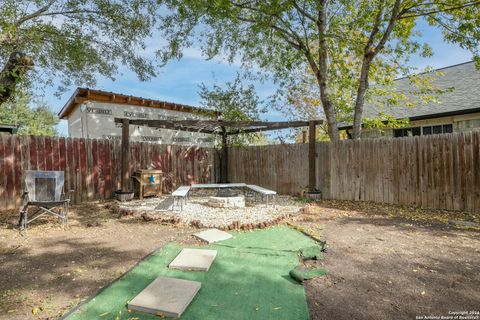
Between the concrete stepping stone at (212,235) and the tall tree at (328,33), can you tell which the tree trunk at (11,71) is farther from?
the concrete stepping stone at (212,235)

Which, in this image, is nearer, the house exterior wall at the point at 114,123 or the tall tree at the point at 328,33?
the tall tree at the point at 328,33

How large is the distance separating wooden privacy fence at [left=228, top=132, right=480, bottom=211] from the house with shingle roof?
11.7 feet

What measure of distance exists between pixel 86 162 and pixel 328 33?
8.47 m

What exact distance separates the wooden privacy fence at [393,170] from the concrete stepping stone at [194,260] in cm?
555

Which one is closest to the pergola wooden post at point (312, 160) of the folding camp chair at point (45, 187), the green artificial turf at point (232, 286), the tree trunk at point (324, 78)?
the tree trunk at point (324, 78)

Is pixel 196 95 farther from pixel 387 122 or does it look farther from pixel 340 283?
pixel 340 283

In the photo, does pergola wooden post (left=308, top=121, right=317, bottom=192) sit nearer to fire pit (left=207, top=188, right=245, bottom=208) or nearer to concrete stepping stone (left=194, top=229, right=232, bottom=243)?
fire pit (left=207, top=188, right=245, bottom=208)

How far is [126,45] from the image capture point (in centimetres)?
952

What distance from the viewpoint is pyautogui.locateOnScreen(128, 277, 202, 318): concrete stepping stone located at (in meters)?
2.25

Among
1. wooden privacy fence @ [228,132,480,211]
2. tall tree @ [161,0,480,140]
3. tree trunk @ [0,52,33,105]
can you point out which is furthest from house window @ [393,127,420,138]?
tree trunk @ [0,52,33,105]

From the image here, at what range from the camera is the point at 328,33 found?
8836 mm

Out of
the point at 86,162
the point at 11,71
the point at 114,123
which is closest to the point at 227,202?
the point at 86,162

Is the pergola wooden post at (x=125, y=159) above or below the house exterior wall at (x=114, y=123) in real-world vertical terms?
below

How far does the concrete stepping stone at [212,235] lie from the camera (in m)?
4.33
